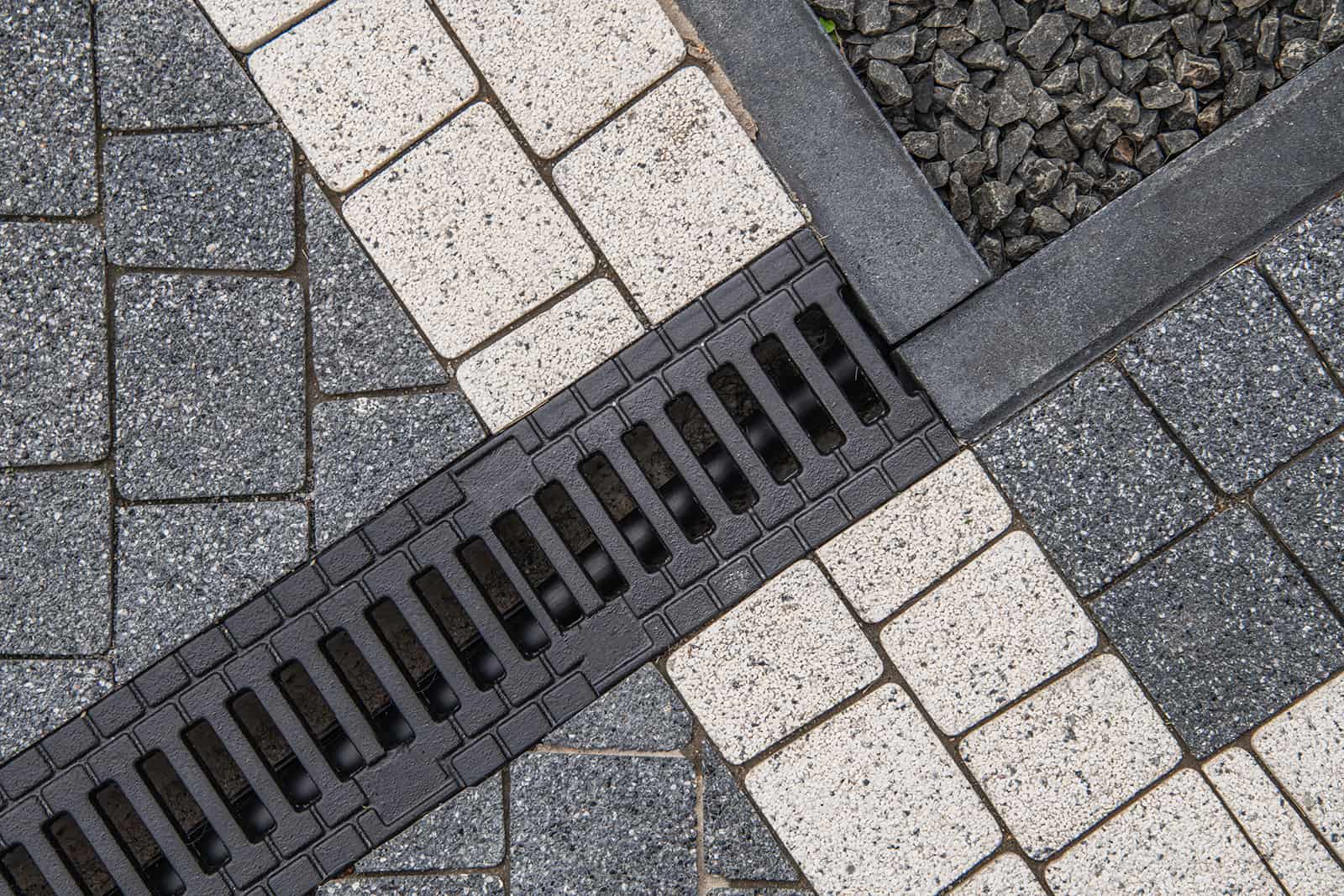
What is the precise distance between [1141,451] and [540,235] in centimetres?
128

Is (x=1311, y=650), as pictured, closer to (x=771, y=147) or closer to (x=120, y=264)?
(x=771, y=147)

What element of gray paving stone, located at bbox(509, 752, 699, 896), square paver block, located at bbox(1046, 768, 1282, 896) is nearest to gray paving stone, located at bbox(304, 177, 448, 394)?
gray paving stone, located at bbox(509, 752, 699, 896)

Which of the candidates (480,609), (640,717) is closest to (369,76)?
(480,609)

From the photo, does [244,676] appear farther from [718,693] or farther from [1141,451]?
[1141,451]

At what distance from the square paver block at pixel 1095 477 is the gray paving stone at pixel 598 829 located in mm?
876

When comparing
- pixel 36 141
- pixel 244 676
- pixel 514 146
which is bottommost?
pixel 244 676

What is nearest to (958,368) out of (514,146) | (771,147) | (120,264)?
(771,147)

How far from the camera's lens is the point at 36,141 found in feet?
6.04

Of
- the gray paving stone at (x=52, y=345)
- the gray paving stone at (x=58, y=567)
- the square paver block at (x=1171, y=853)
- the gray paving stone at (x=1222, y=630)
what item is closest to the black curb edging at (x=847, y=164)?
the gray paving stone at (x=1222, y=630)

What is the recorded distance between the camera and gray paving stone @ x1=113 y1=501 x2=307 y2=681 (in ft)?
5.97

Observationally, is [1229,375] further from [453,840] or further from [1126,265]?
[453,840]

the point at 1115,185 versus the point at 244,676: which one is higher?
the point at 244,676

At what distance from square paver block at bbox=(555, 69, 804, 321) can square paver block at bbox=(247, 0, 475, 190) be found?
307 mm

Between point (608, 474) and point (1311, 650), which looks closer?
point (1311, 650)
